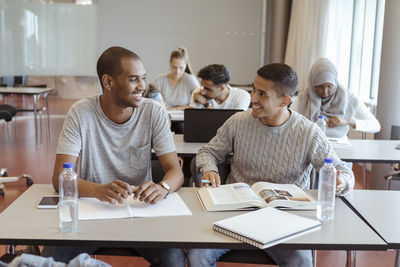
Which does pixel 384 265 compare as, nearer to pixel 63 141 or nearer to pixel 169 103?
pixel 63 141

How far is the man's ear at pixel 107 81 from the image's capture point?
2.20 m

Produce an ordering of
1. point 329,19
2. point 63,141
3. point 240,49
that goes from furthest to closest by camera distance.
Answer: point 240,49 < point 329,19 < point 63,141

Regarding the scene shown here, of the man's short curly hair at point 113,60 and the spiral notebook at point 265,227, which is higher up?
the man's short curly hair at point 113,60

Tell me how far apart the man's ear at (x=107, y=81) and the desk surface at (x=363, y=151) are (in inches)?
36.7

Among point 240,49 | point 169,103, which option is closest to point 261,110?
point 169,103

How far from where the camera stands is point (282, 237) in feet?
5.07

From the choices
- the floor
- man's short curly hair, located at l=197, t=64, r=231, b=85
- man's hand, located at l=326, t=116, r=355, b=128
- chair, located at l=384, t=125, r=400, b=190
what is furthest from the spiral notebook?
man's short curly hair, located at l=197, t=64, r=231, b=85

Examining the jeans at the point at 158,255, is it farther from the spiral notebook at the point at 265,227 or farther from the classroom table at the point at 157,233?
the spiral notebook at the point at 265,227

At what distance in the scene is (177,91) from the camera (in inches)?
216

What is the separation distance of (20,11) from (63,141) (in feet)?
24.0

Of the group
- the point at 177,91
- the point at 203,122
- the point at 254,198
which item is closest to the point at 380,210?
the point at 254,198

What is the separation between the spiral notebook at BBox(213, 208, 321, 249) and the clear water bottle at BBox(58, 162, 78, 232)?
1.67 feet

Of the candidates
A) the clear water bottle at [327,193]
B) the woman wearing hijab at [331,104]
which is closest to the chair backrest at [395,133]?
the woman wearing hijab at [331,104]

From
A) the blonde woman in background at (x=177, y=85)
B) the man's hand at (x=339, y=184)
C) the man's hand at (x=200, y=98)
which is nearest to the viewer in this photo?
the man's hand at (x=339, y=184)
